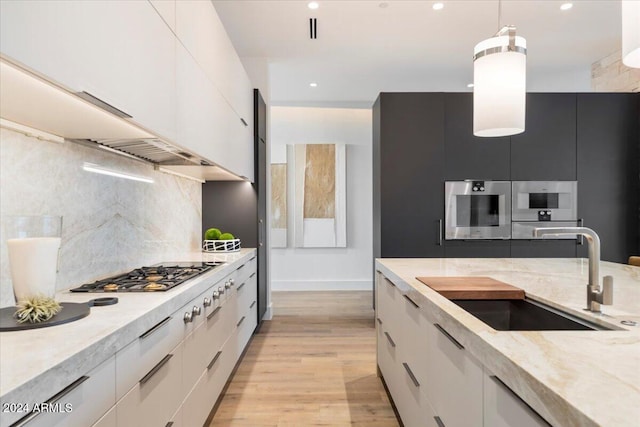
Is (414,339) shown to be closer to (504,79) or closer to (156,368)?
(156,368)

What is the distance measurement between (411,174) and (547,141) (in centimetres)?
149

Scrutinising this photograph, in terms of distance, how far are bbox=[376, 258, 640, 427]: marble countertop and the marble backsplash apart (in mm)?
1544

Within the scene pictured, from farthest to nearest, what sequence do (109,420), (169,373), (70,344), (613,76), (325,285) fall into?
(325,285) < (613,76) < (169,373) < (109,420) < (70,344)

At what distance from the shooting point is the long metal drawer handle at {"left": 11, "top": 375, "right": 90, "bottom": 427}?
683 millimetres

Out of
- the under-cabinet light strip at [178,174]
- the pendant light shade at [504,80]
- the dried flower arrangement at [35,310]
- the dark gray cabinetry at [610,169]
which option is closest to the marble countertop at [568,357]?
the pendant light shade at [504,80]

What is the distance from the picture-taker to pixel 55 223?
1194 mm

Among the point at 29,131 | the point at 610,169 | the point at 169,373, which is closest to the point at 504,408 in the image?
the point at 169,373

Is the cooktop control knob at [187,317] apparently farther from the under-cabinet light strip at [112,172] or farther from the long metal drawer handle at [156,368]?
the under-cabinet light strip at [112,172]

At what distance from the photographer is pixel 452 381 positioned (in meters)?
1.18

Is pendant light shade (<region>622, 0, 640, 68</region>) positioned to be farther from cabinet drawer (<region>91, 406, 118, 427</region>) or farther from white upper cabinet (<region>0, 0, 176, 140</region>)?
cabinet drawer (<region>91, 406, 118, 427</region>)

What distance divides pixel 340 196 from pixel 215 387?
4.02 metres

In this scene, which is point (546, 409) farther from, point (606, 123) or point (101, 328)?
point (606, 123)

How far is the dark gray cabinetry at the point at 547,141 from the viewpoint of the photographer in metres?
3.85

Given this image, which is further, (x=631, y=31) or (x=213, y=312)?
(x=213, y=312)
